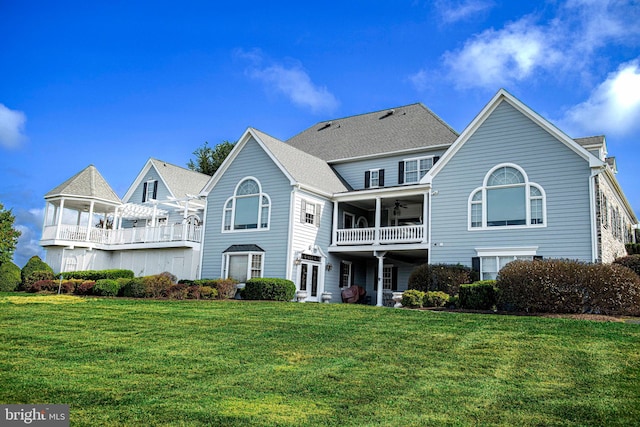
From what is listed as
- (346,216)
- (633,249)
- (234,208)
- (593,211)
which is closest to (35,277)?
(234,208)

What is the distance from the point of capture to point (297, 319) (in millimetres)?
13430

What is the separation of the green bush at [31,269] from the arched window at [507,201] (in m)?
21.3

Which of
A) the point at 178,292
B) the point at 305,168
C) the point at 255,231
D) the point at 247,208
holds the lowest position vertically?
the point at 178,292

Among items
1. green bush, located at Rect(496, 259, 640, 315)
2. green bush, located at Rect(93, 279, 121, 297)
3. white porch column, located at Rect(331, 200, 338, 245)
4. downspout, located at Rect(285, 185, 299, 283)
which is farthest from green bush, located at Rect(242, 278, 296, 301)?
green bush, located at Rect(496, 259, 640, 315)

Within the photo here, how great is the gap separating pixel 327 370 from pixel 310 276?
1615 cm

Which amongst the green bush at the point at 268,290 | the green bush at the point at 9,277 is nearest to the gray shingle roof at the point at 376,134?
the green bush at the point at 268,290

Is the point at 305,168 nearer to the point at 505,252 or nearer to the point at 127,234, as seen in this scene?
the point at 505,252

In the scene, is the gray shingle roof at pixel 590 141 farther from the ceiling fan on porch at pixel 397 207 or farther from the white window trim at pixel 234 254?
the white window trim at pixel 234 254

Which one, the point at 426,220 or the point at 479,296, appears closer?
the point at 479,296

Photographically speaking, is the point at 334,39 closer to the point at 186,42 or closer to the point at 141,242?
the point at 186,42

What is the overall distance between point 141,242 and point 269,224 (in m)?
9.26

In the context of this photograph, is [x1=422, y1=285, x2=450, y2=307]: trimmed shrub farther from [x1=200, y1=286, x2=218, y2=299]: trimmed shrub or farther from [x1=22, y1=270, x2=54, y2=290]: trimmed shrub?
[x1=22, y1=270, x2=54, y2=290]: trimmed shrub

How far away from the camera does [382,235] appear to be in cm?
2442

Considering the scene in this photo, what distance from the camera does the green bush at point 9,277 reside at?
26.3 metres
